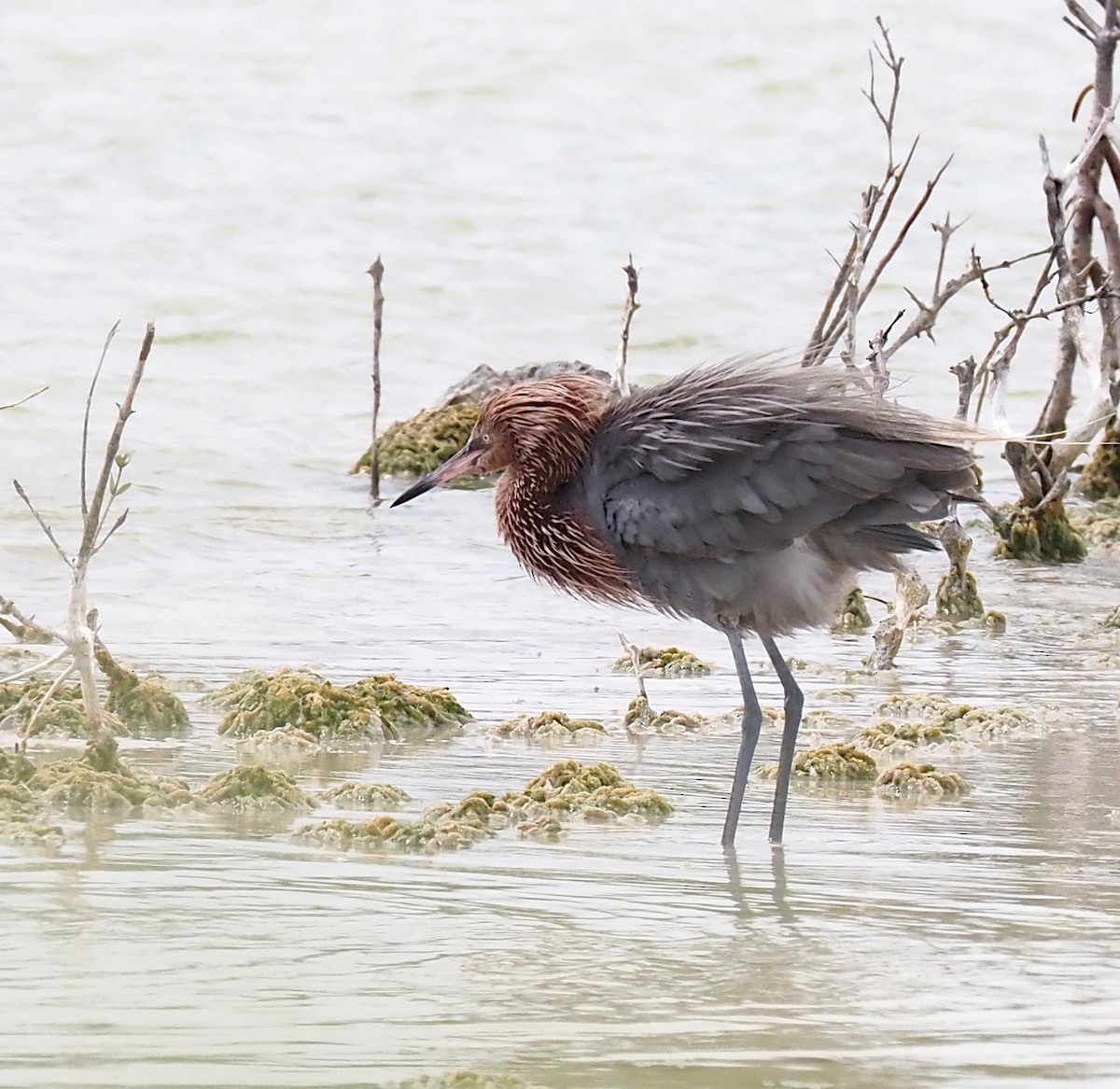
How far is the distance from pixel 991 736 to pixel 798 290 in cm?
1217

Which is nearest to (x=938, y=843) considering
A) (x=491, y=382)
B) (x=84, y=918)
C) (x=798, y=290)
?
(x=84, y=918)

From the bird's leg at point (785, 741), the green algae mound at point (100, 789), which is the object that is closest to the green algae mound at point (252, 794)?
the green algae mound at point (100, 789)

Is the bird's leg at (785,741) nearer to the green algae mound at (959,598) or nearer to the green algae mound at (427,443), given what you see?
the green algae mound at (959,598)

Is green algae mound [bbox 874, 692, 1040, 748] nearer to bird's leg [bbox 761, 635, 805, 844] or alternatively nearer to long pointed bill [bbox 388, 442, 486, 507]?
bird's leg [bbox 761, 635, 805, 844]

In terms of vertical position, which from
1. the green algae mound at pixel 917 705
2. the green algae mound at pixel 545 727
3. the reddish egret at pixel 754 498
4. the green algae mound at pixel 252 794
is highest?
the reddish egret at pixel 754 498

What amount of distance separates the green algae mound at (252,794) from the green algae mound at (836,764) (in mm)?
1610

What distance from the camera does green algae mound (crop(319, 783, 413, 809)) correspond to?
5.52 metres

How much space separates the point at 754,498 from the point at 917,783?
96cm

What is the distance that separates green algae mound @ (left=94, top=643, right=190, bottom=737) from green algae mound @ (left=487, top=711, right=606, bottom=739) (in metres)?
1.04

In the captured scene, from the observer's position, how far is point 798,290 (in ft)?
60.7

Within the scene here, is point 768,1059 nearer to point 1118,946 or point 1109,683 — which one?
point 1118,946

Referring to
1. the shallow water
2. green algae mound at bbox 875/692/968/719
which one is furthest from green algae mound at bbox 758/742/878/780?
green algae mound at bbox 875/692/968/719

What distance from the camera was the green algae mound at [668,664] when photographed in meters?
8.09

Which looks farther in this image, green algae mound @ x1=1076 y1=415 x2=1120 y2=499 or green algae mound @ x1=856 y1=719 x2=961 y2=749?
green algae mound @ x1=1076 y1=415 x2=1120 y2=499
